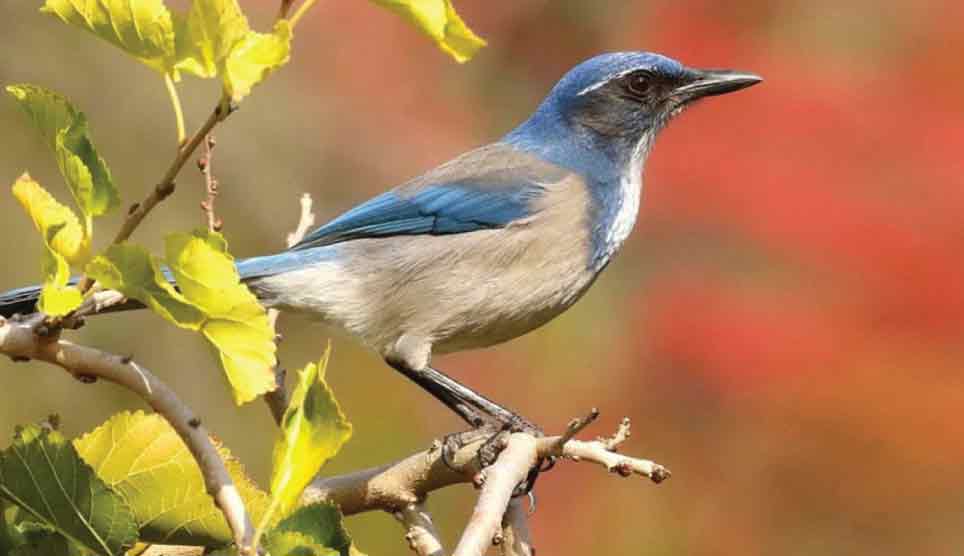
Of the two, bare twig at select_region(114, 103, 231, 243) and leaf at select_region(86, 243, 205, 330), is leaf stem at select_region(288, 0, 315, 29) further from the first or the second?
leaf at select_region(86, 243, 205, 330)

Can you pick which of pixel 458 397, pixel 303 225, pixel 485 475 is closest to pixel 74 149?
pixel 485 475

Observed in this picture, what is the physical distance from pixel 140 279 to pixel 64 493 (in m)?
0.25

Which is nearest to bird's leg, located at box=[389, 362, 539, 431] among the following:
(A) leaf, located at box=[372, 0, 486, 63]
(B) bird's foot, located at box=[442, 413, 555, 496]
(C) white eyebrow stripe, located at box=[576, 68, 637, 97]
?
(B) bird's foot, located at box=[442, 413, 555, 496]

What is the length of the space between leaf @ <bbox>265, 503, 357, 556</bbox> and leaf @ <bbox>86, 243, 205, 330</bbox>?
203mm

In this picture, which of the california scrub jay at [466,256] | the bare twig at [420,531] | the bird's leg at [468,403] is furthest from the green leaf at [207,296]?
the california scrub jay at [466,256]

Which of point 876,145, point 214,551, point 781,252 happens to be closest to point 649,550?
point 781,252

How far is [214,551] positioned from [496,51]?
19.4 feet

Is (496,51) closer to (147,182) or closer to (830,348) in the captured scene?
(147,182)

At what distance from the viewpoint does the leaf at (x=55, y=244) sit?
1.54 m

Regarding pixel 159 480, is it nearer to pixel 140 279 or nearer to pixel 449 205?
pixel 140 279

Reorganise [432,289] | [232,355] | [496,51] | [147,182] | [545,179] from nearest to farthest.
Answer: [232,355] → [432,289] → [545,179] → [147,182] → [496,51]

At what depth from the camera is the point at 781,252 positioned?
636cm

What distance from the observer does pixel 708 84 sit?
434cm

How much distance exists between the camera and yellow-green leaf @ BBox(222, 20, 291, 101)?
1.50 m
